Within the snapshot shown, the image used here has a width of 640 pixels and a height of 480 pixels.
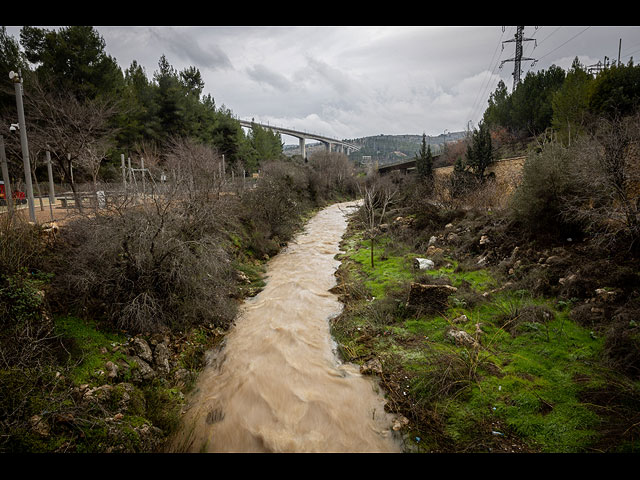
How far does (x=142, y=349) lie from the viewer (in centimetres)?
670

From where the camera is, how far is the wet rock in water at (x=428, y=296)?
8.72 metres

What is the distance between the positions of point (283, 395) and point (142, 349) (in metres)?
3.19

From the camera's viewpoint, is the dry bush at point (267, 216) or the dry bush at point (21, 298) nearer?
the dry bush at point (21, 298)

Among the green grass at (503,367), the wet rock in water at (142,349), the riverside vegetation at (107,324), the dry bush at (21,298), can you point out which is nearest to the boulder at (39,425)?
the riverside vegetation at (107,324)

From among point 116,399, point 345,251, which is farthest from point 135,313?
point 345,251

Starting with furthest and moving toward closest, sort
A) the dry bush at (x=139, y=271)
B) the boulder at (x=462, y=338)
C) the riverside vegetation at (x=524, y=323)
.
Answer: the dry bush at (x=139, y=271) < the boulder at (x=462, y=338) < the riverside vegetation at (x=524, y=323)

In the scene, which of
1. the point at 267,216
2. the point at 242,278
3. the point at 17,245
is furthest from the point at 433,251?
the point at 17,245

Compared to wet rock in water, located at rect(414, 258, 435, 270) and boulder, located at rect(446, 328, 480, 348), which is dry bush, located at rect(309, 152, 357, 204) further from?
boulder, located at rect(446, 328, 480, 348)

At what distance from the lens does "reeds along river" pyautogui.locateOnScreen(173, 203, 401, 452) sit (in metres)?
5.31

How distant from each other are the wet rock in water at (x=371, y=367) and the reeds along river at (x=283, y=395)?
0.16m

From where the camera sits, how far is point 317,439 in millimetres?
5328

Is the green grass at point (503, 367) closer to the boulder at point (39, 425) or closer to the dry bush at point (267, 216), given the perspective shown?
the boulder at point (39, 425)
